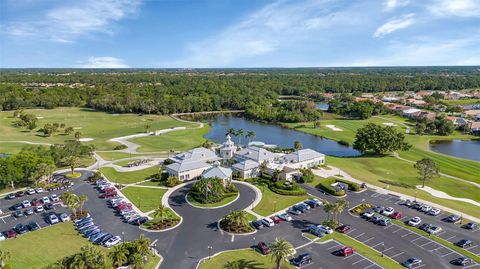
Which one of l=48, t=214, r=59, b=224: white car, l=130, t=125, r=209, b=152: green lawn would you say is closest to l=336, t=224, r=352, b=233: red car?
l=48, t=214, r=59, b=224: white car

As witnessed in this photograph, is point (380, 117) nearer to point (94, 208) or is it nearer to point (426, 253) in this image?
point (426, 253)

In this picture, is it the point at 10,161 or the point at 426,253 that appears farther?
the point at 10,161

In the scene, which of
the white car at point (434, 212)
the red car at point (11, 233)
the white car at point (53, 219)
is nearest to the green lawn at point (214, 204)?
the white car at point (53, 219)

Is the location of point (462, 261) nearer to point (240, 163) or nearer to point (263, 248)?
point (263, 248)

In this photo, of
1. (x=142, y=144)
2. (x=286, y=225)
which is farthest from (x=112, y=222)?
(x=142, y=144)

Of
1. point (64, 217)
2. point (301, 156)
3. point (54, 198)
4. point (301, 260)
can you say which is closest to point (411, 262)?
point (301, 260)

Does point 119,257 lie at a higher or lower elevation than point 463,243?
higher

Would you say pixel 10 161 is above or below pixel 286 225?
above
